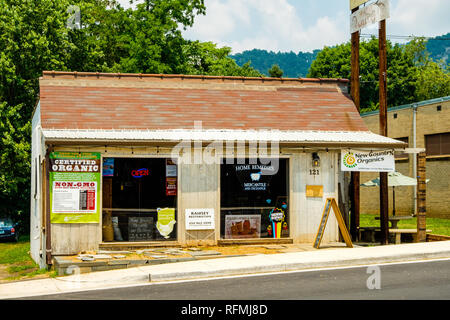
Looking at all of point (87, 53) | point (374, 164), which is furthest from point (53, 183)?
point (87, 53)

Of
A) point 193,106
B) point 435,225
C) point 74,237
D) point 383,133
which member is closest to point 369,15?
point 383,133

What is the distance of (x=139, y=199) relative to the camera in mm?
15203

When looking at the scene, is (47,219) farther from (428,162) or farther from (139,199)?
(428,162)

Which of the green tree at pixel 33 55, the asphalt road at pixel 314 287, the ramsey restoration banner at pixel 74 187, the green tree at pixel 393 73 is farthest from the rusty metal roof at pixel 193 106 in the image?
the green tree at pixel 393 73

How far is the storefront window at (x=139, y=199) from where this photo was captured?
48.9 feet

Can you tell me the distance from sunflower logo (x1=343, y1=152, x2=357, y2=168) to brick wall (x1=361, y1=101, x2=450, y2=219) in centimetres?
1525

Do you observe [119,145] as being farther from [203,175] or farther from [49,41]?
[49,41]

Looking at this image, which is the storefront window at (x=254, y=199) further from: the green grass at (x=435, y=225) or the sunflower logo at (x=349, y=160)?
the green grass at (x=435, y=225)

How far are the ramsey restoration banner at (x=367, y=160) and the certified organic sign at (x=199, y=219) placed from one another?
3.72 m

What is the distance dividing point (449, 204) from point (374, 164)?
49.2ft

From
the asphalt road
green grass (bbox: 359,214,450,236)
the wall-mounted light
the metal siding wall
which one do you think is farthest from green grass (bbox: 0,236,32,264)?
green grass (bbox: 359,214,450,236)

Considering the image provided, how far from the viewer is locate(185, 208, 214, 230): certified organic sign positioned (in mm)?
15188

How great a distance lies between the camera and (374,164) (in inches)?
618

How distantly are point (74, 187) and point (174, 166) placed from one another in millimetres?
2594
